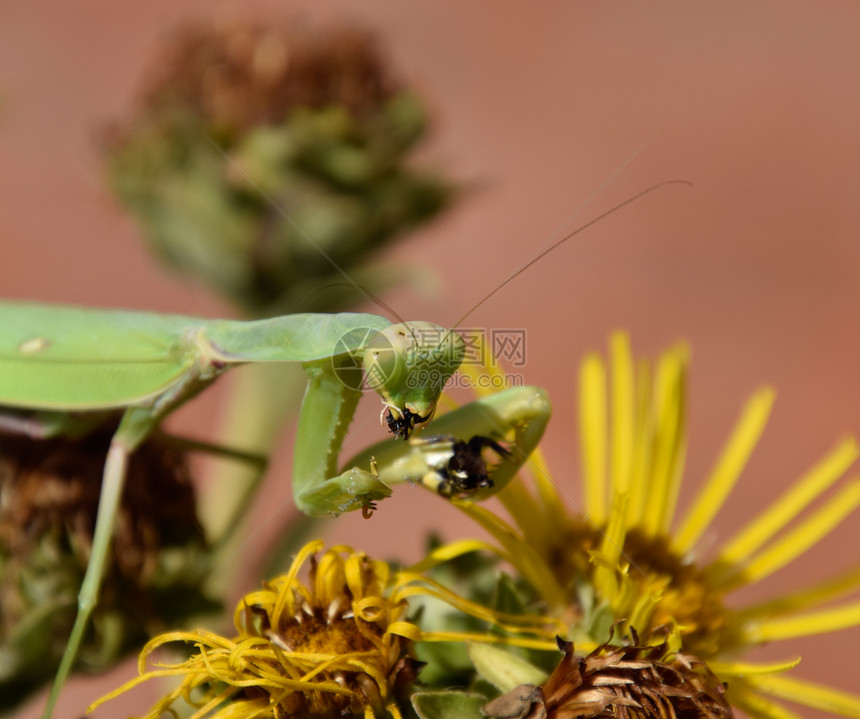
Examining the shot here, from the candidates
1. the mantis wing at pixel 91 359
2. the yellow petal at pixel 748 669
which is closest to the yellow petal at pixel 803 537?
the yellow petal at pixel 748 669

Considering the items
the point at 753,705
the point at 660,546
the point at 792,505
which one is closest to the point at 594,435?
the point at 660,546

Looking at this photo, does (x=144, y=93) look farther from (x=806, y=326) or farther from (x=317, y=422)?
(x=806, y=326)

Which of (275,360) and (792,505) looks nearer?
(275,360)

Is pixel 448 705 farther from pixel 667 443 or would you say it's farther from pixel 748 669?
pixel 667 443

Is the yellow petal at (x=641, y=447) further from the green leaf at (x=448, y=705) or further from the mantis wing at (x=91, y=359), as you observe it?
the mantis wing at (x=91, y=359)

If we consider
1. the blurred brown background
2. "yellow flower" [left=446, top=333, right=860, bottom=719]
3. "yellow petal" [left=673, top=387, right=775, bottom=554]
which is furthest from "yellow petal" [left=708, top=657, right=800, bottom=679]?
the blurred brown background

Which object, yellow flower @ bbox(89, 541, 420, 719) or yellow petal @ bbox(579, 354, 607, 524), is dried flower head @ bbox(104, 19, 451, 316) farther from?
yellow flower @ bbox(89, 541, 420, 719)
